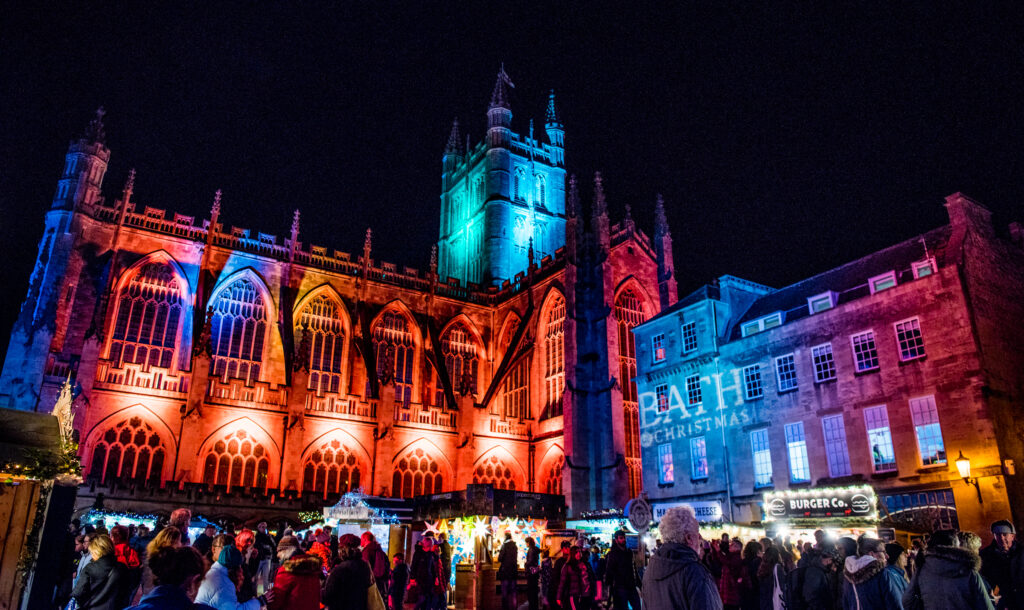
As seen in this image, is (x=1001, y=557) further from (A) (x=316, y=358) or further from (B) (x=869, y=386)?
(A) (x=316, y=358)

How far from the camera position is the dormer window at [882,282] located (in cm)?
2177

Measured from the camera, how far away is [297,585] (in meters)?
6.17

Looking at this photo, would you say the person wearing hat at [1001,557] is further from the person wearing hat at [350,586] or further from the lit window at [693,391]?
the lit window at [693,391]

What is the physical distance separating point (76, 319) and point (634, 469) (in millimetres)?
26318

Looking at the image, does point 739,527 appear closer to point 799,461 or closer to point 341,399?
point 799,461

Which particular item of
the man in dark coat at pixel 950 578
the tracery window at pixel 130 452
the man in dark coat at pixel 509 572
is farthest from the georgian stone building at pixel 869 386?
the tracery window at pixel 130 452

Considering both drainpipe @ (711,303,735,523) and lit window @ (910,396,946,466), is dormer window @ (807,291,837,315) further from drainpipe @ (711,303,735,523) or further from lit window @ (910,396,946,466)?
lit window @ (910,396,946,466)

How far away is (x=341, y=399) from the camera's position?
1330 inches

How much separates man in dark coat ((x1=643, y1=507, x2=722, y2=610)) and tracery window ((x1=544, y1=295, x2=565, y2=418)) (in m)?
31.2

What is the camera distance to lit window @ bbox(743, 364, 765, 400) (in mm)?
24484

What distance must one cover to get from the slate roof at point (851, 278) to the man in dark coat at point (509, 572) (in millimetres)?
14154

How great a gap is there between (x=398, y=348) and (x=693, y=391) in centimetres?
1780

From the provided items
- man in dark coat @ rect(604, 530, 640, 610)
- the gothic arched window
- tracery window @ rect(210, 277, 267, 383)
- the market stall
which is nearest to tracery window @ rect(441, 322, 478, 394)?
the gothic arched window

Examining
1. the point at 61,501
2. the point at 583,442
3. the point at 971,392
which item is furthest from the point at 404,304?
the point at 61,501
